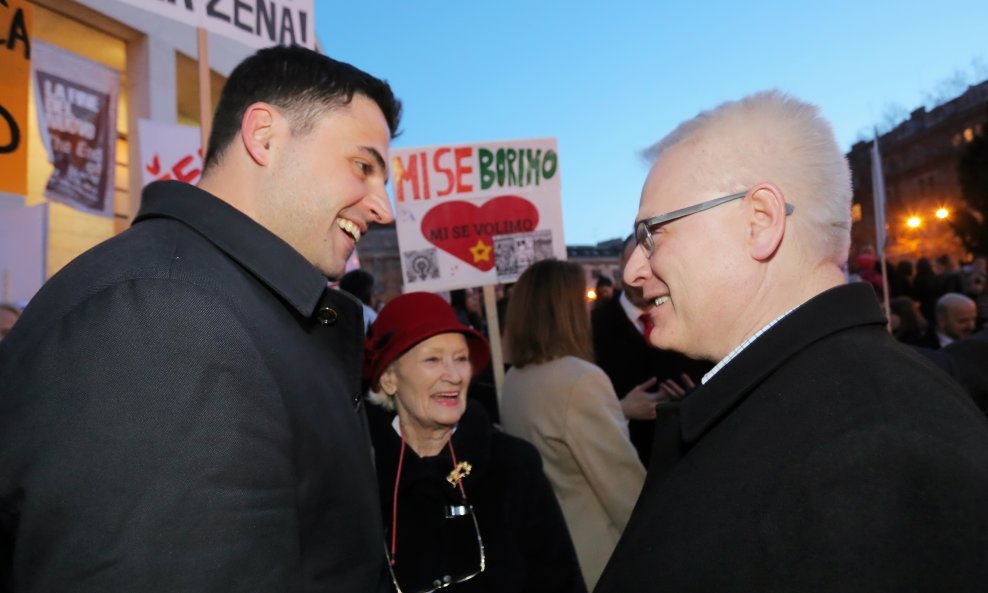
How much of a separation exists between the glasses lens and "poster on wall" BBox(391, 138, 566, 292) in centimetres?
337

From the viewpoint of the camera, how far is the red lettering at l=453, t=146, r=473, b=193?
5.19 m

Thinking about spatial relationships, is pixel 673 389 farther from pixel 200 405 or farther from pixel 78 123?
pixel 78 123

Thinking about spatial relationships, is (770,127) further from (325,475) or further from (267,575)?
(267,575)

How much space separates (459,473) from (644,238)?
134 cm

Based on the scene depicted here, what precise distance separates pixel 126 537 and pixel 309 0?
3313 mm

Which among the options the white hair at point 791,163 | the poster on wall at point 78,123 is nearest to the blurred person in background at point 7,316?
the poster on wall at point 78,123

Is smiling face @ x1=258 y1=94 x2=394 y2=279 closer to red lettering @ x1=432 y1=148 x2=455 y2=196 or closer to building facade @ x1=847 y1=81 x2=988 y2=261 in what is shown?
red lettering @ x1=432 y1=148 x2=455 y2=196

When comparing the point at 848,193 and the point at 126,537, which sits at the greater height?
the point at 848,193

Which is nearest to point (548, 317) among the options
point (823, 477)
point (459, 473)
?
point (459, 473)

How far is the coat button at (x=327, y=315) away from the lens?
1.70 meters

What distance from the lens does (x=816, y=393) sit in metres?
1.17

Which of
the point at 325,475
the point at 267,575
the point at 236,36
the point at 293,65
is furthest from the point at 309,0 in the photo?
the point at 267,575

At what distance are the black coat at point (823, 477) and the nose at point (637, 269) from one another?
40 centimetres

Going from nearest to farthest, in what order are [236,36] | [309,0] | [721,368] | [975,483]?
1. [975,483]
2. [721,368]
3. [236,36]
4. [309,0]
